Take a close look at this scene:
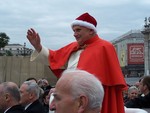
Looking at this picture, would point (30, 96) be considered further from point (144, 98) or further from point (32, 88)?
point (144, 98)

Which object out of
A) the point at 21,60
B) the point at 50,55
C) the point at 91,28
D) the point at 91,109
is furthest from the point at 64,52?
the point at 21,60

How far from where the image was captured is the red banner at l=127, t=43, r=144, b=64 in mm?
83812

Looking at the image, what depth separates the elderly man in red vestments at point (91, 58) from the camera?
430 cm

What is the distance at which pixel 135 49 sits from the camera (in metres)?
84.1

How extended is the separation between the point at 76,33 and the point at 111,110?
2.91ft

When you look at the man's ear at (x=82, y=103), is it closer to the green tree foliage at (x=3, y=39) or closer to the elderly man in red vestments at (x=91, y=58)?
the elderly man in red vestments at (x=91, y=58)

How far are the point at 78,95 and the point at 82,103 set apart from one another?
6 cm

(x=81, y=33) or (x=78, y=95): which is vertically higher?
(x=81, y=33)

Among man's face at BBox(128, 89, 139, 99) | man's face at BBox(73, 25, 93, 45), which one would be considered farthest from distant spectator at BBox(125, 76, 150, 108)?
man's face at BBox(73, 25, 93, 45)

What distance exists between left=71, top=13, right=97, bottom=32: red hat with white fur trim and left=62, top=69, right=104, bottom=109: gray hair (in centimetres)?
194

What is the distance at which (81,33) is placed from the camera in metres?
4.46

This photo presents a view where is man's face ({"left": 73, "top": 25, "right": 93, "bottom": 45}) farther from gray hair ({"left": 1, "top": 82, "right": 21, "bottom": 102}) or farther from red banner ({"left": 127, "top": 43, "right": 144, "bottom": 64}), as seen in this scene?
red banner ({"left": 127, "top": 43, "right": 144, "bottom": 64})

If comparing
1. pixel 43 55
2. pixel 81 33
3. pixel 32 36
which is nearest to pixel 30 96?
pixel 43 55

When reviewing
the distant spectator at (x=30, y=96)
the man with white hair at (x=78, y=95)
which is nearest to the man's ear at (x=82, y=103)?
the man with white hair at (x=78, y=95)
